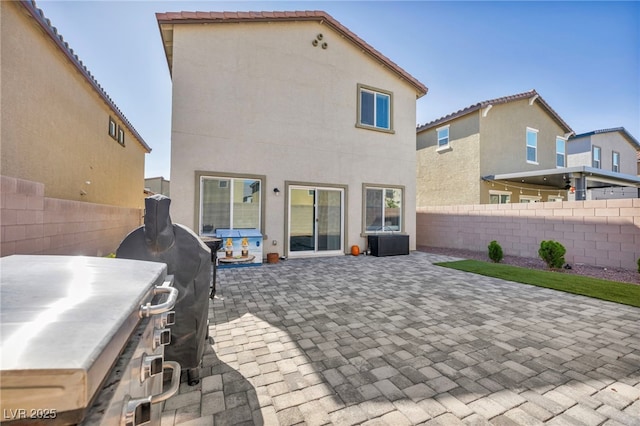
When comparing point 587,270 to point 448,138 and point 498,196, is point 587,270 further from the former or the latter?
point 448,138

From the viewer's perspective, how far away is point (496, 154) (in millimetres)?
13258

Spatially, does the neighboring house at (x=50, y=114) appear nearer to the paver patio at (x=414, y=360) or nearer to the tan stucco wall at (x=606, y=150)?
the paver patio at (x=414, y=360)

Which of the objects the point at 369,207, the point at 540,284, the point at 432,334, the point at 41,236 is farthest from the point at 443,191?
the point at 41,236

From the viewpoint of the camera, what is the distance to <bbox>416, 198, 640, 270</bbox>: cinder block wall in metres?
7.17

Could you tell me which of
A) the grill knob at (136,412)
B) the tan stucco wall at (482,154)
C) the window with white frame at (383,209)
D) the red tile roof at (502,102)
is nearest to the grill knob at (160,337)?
the grill knob at (136,412)

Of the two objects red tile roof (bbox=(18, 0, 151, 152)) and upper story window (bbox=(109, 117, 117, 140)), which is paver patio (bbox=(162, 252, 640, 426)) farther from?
upper story window (bbox=(109, 117, 117, 140))

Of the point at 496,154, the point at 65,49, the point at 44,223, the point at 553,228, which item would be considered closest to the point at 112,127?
the point at 65,49

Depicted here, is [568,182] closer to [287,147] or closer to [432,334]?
[287,147]

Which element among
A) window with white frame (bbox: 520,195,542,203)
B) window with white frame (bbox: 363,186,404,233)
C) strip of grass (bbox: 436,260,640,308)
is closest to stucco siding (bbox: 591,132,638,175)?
window with white frame (bbox: 520,195,542,203)

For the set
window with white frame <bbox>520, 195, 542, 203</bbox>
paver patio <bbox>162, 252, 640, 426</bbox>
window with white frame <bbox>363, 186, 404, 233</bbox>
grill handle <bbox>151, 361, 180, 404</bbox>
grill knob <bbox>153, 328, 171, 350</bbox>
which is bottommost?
paver patio <bbox>162, 252, 640, 426</bbox>

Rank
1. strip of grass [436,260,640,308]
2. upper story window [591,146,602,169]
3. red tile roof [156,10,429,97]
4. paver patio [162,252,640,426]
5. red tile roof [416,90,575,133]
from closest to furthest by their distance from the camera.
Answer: paver patio [162,252,640,426] < strip of grass [436,260,640,308] < red tile roof [156,10,429,97] < red tile roof [416,90,575,133] < upper story window [591,146,602,169]

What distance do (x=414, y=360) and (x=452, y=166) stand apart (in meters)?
13.2

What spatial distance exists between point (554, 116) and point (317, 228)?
15564 mm

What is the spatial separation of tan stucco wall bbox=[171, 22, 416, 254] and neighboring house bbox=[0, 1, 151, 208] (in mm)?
2510
